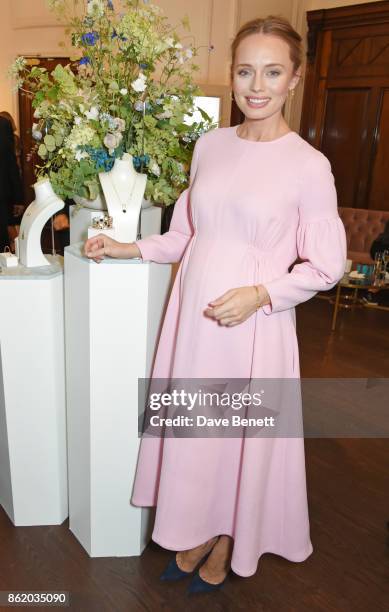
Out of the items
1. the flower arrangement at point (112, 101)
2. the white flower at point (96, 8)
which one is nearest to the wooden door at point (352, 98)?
the flower arrangement at point (112, 101)

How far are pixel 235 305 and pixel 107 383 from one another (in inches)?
24.7

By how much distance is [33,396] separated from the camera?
188cm

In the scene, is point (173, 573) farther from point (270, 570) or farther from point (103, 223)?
point (103, 223)

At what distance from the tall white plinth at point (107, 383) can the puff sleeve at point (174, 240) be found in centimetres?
4

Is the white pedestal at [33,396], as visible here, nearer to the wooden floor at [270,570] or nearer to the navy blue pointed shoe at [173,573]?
the wooden floor at [270,570]

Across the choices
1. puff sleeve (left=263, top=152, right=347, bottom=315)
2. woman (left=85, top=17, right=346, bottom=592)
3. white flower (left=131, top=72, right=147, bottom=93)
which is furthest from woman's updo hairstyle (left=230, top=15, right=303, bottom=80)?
white flower (left=131, top=72, right=147, bottom=93)

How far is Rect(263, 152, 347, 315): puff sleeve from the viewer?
4.35 ft

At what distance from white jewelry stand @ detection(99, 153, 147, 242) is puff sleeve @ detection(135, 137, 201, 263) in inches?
4.1

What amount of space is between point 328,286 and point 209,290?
1.04 feet

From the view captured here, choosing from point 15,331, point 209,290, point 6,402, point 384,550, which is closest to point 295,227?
point 209,290

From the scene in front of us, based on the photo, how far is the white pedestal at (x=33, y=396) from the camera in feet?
5.82

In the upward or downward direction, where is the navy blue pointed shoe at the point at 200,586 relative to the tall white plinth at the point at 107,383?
downward

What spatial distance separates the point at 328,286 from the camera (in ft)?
4.56

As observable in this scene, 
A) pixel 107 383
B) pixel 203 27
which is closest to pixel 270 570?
pixel 107 383
